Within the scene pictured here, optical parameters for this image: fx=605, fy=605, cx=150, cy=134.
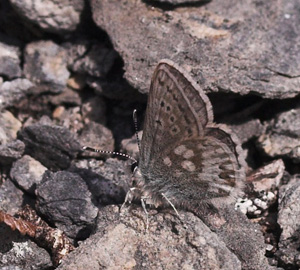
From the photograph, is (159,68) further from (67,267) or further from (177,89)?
(67,267)

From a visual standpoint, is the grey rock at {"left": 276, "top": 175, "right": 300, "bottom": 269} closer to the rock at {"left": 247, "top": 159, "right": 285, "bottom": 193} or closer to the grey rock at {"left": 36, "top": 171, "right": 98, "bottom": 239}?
the rock at {"left": 247, "top": 159, "right": 285, "bottom": 193}

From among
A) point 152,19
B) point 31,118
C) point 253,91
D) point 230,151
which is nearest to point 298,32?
point 253,91

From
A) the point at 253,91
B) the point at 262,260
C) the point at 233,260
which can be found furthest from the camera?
the point at 253,91

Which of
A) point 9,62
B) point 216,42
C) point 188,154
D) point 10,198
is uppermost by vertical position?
point 216,42

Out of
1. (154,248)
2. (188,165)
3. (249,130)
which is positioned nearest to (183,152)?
(188,165)

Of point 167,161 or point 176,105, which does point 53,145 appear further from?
point 176,105

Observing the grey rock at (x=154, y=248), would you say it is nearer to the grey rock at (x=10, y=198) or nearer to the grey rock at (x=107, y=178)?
the grey rock at (x=107, y=178)
